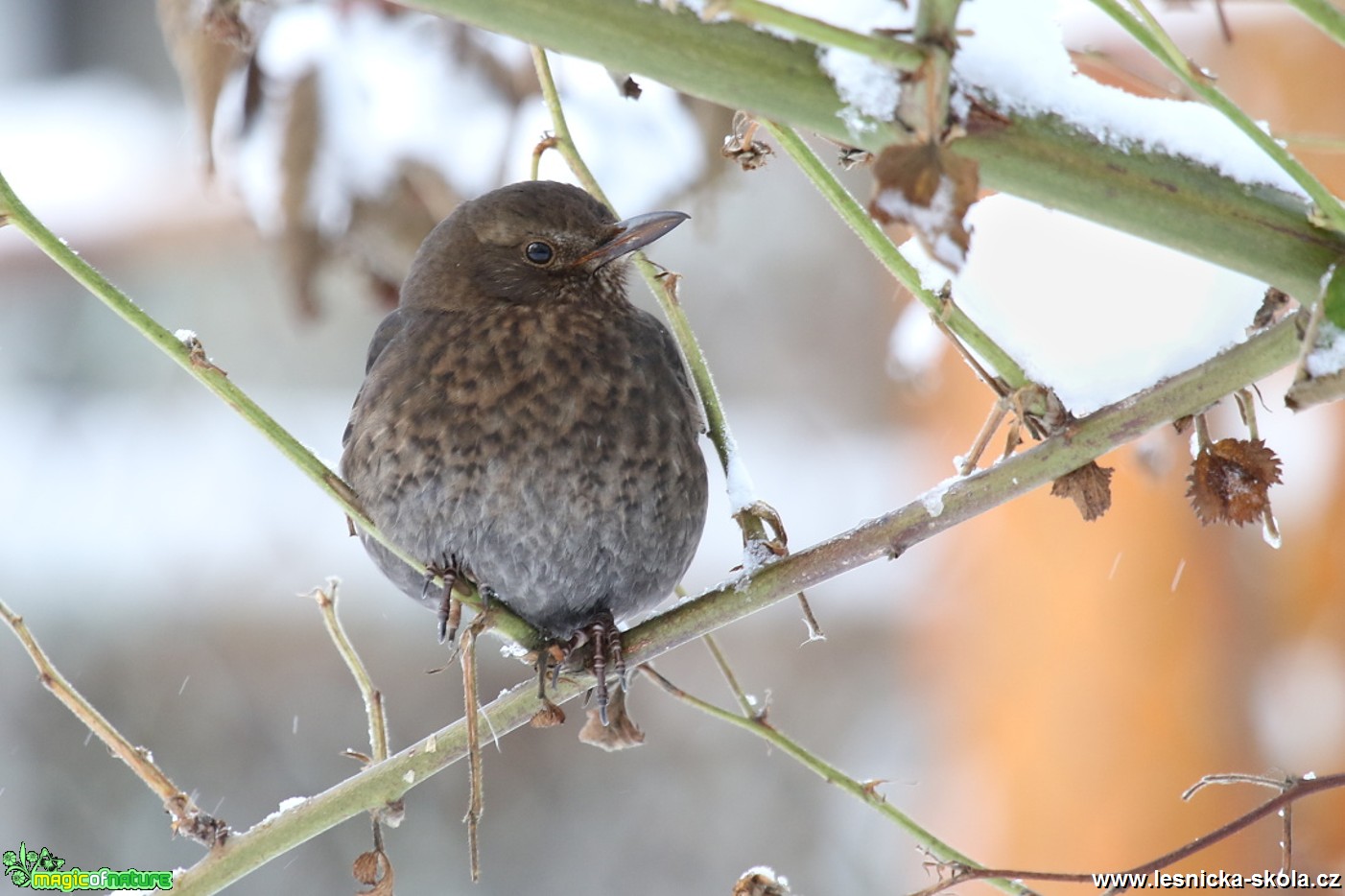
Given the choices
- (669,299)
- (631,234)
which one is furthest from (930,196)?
(631,234)

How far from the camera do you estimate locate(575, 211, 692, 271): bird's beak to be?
1947 millimetres

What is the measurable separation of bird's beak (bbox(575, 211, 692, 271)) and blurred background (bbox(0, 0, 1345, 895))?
0.31 meters

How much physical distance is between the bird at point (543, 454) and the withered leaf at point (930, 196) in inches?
42.4

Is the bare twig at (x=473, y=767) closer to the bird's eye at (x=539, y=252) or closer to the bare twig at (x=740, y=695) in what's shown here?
the bare twig at (x=740, y=695)

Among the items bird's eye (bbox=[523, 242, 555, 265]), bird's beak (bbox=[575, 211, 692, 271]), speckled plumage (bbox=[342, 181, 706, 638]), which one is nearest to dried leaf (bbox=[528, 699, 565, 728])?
speckled plumage (bbox=[342, 181, 706, 638])

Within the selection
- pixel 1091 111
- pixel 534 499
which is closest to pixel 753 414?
pixel 534 499

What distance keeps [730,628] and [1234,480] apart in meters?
3.71

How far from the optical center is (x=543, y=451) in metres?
1.92

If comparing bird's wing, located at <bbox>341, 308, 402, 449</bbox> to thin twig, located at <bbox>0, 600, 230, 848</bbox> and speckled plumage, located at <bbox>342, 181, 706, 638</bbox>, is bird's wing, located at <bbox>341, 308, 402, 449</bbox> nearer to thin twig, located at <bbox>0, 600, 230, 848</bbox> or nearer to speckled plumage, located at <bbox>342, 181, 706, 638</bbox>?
speckled plumage, located at <bbox>342, 181, 706, 638</bbox>

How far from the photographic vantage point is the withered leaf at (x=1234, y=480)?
1.11 meters

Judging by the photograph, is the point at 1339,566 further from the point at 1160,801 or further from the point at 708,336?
the point at 708,336

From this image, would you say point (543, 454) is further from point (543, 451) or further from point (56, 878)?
point (56, 878)

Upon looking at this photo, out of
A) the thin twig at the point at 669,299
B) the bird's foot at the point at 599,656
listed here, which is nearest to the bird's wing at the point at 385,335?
the bird's foot at the point at 599,656

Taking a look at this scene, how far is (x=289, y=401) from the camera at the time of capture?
4969mm
